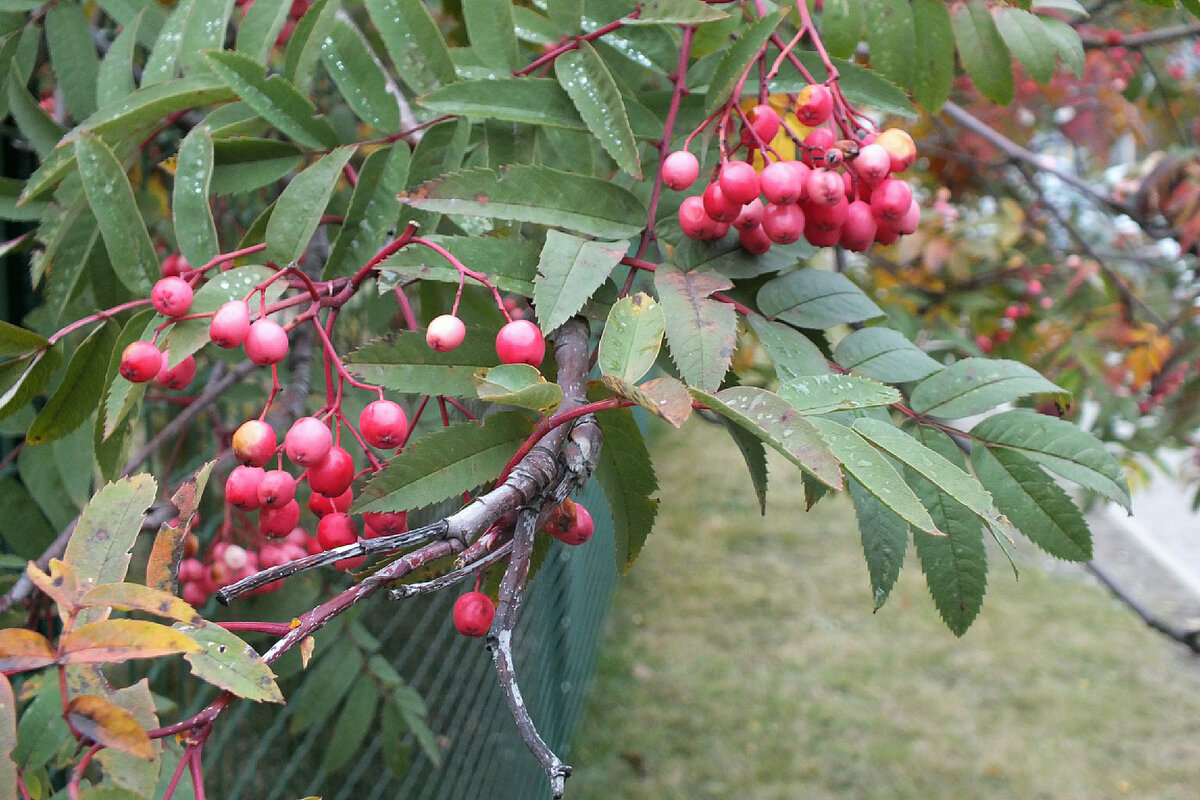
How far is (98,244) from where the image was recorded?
3.80ft

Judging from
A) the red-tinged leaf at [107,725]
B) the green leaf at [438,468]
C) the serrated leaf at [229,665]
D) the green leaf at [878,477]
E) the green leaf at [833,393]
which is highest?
the red-tinged leaf at [107,725]

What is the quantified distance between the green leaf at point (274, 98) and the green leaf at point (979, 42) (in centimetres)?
83

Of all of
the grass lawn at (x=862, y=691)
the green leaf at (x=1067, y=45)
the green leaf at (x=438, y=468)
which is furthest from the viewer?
the grass lawn at (x=862, y=691)

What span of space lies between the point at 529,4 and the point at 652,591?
155 inches

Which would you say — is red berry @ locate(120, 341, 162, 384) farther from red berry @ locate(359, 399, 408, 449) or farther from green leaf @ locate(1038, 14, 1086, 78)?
green leaf @ locate(1038, 14, 1086, 78)

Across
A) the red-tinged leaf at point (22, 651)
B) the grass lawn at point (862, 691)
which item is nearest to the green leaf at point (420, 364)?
the red-tinged leaf at point (22, 651)

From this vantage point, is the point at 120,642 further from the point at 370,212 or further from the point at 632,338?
the point at 370,212

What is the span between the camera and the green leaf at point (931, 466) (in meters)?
0.67

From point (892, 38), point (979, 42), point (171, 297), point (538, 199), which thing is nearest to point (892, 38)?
point (892, 38)

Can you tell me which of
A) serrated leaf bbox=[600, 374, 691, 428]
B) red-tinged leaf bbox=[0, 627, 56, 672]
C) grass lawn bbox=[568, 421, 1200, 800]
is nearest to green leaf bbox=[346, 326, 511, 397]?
serrated leaf bbox=[600, 374, 691, 428]

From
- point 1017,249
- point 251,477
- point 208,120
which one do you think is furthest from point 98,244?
point 1017,249

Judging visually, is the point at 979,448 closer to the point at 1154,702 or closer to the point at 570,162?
the point at 570,162

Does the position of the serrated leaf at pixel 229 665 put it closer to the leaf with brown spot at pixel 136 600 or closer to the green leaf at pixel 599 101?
the leaf with brown spot at pixel 136 600

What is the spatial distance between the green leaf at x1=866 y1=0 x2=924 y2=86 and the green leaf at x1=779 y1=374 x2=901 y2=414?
587 mm
